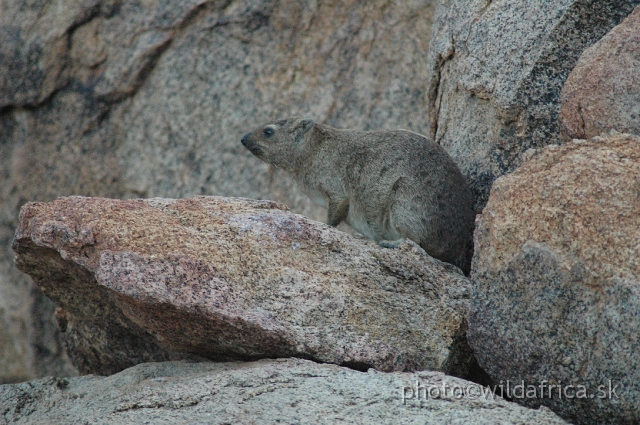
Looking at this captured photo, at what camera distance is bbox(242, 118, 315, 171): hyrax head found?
8.45 meters

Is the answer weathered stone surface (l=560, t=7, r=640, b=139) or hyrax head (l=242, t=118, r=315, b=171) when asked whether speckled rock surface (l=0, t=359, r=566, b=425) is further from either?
hyrax head (l=242, t=118, r=315, b=171)

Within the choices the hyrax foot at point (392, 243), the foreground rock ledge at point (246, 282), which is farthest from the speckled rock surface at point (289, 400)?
the hyrax foot at point (392, 243)

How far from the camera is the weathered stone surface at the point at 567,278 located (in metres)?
4.27

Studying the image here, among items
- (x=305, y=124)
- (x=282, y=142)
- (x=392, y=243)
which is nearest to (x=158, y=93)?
(x=282, y=142)

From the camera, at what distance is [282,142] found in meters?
8.56

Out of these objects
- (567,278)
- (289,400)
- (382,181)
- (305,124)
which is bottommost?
(289,400)

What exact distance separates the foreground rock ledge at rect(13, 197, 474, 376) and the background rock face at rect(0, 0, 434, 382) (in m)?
4.51

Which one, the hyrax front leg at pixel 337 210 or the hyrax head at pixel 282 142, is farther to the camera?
the hyrax head at pixel 282 142

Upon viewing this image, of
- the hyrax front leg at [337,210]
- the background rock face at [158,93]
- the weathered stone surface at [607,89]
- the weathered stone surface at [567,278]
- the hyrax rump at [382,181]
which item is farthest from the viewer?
the background rock face at [158,93]

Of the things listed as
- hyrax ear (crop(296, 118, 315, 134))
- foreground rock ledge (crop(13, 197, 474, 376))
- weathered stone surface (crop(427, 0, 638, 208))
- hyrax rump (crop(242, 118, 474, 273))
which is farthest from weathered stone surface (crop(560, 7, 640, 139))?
hyrax ear (crop(296, 118, 315, 134))

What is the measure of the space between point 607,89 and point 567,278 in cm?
134

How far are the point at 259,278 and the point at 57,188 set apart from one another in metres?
6.24

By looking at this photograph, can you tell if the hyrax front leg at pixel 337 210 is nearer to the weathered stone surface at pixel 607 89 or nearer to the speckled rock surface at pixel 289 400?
the speckled rock surface at pixel 289 400

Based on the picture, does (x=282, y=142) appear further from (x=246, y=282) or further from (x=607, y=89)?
(x=607, y=89)
